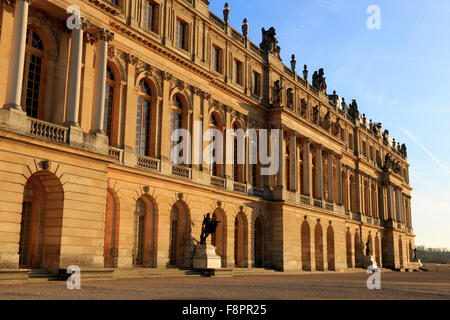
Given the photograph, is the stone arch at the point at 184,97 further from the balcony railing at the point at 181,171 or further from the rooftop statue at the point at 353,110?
the rooftop statue at the point at 353,110

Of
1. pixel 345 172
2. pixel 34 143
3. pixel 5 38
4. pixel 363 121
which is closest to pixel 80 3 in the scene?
pixel 5 38

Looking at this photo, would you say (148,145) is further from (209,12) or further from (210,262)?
(209,12)

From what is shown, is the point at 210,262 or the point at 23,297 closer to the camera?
the point at 23,297

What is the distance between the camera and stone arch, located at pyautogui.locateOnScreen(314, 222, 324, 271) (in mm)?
46969

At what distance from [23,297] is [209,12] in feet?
92.3

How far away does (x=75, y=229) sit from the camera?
2019cm

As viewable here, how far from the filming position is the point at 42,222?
20.6m

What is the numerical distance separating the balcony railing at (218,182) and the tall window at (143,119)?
6342 millimetres

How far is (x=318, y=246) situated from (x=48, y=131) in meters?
33.9

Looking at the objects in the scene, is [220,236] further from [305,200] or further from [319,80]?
[319,80]

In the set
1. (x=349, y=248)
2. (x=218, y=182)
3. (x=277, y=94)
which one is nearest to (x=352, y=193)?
(x=349, y=248)

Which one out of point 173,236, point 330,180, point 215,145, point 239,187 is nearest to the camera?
point 173,236

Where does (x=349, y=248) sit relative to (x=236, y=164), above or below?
below
